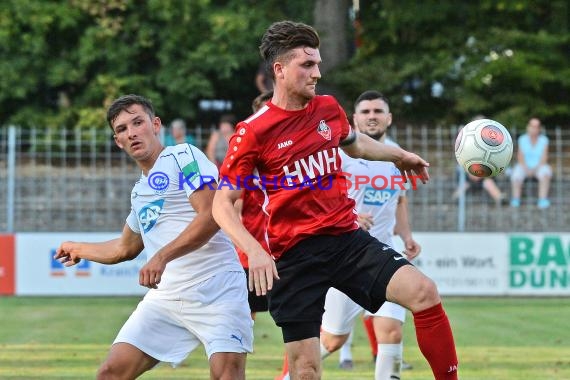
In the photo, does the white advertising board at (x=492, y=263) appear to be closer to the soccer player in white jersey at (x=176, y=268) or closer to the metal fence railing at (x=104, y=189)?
the metal fence railing at (x=104, y=189)

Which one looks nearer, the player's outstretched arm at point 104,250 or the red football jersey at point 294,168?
the red football jersey at point 294,168

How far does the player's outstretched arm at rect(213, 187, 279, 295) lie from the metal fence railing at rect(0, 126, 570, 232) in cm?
1227

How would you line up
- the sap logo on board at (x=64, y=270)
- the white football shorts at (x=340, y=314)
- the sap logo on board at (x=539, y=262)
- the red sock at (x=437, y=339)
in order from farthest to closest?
the sap logo on board at (x=64, y=270) < the sap logo on board at (x=539, y=262) < the white football shorts at (x=340, y=314) < the red sock at (x=437, y=339)

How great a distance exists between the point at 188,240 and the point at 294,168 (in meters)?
0.70

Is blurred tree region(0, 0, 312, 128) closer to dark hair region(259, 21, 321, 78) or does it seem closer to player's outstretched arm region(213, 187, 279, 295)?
dark hair region(259, 21, 321, 78)

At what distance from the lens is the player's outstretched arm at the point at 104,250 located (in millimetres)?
6910

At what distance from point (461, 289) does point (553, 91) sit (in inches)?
379

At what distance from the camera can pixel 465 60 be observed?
26297mm

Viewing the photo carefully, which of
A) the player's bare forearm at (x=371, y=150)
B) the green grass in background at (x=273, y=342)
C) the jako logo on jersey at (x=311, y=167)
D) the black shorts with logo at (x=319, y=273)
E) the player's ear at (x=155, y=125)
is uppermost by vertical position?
the player's ear at (x=155, y=125)

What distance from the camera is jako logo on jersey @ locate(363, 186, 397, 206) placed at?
954 centimetres


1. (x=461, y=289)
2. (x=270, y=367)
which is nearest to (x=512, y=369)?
(x=270, y=367)

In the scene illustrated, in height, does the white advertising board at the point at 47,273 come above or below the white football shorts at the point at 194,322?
below

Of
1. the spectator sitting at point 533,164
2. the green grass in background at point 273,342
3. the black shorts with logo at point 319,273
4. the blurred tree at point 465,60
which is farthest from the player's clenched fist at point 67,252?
the blurred tree at point 465,60

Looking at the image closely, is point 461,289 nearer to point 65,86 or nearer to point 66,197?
point 66,197
